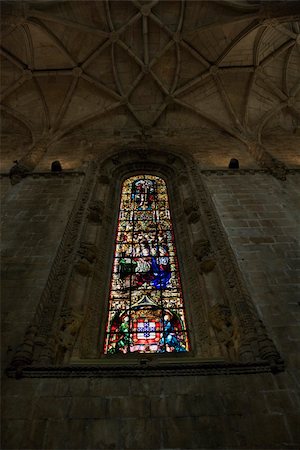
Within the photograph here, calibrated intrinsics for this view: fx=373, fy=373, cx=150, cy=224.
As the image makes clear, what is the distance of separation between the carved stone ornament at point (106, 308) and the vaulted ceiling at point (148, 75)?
451 centimetres

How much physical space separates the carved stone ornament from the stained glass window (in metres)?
0.16

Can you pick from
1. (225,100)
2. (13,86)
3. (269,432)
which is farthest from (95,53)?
(269,432)

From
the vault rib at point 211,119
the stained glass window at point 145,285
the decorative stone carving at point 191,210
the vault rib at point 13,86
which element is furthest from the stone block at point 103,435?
the vault rib at point 13,86

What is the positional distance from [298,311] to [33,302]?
13.3ft

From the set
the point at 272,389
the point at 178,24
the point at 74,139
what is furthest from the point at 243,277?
the point at 178,24

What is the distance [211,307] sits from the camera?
239 inches

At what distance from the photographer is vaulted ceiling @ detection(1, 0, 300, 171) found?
40.0ft

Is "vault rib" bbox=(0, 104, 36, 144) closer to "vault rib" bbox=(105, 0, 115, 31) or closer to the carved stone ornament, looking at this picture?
"vault rib" bbox=(105, 0, 115, 31)

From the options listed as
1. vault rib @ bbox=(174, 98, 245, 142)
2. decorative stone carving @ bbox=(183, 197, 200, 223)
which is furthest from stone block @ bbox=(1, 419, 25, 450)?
vault rib @ bbox=(174, 98, 245, 142)

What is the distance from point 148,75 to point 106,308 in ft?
31.8

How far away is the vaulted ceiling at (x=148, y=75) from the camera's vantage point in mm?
12195

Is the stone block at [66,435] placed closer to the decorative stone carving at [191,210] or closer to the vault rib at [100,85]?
the decorative stone carving at [191,210]

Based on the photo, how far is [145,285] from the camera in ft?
23.1

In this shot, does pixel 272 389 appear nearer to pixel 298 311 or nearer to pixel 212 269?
pixel 298 311
